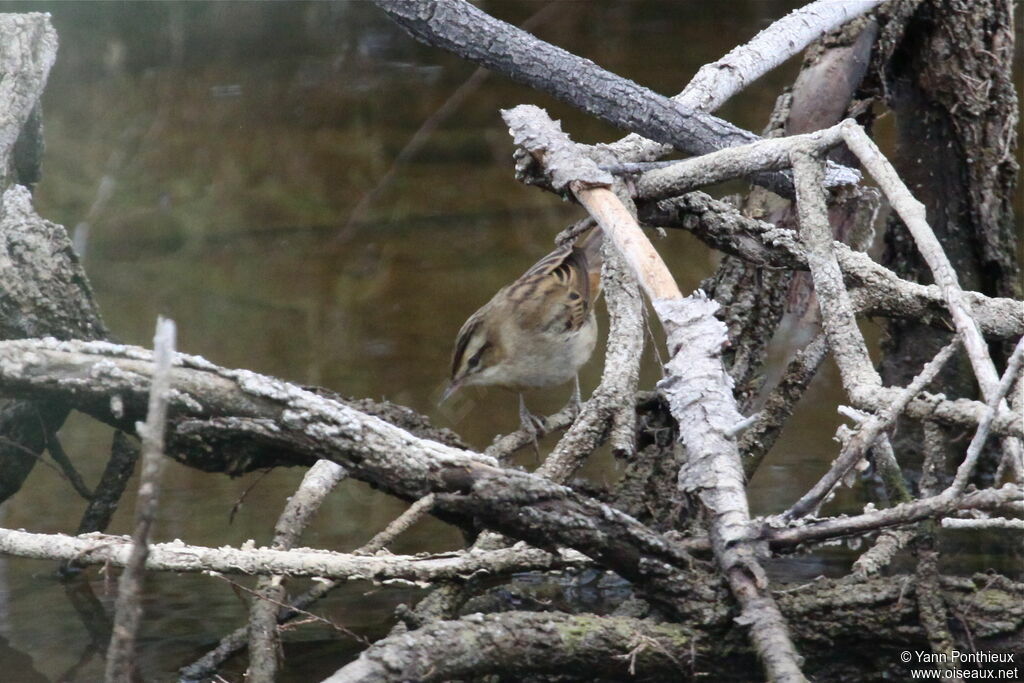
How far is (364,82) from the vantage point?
10445 millimetres

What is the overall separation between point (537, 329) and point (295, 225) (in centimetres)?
416

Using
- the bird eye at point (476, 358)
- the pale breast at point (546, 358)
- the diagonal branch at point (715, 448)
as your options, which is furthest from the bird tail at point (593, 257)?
the diagonal branch at point (715, 448)

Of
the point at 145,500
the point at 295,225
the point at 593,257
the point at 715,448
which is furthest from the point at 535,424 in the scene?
the point at 295,225

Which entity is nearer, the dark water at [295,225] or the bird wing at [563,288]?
the dark water at [295,225]

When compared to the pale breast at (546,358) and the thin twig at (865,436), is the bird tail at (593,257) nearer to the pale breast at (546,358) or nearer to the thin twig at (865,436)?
the pale breast at (546,358)

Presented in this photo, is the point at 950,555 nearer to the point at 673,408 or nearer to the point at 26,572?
the point at 673,408

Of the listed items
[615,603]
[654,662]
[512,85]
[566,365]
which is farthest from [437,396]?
[512,85]

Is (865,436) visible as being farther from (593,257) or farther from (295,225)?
(295,225)

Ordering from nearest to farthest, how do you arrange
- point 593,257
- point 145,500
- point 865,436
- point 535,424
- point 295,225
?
1. point 145,500
2. point 865,436
3. point 535,424
4. point 593,257
5. point 295,225

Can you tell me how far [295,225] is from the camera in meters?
8.41

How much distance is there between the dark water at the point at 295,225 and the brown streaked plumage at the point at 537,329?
0.68m

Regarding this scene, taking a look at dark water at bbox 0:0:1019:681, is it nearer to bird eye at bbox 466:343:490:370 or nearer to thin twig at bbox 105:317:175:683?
bird eye at bbox 466:343:490:370

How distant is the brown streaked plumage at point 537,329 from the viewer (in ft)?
15.1

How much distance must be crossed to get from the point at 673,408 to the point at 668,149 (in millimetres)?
1917
